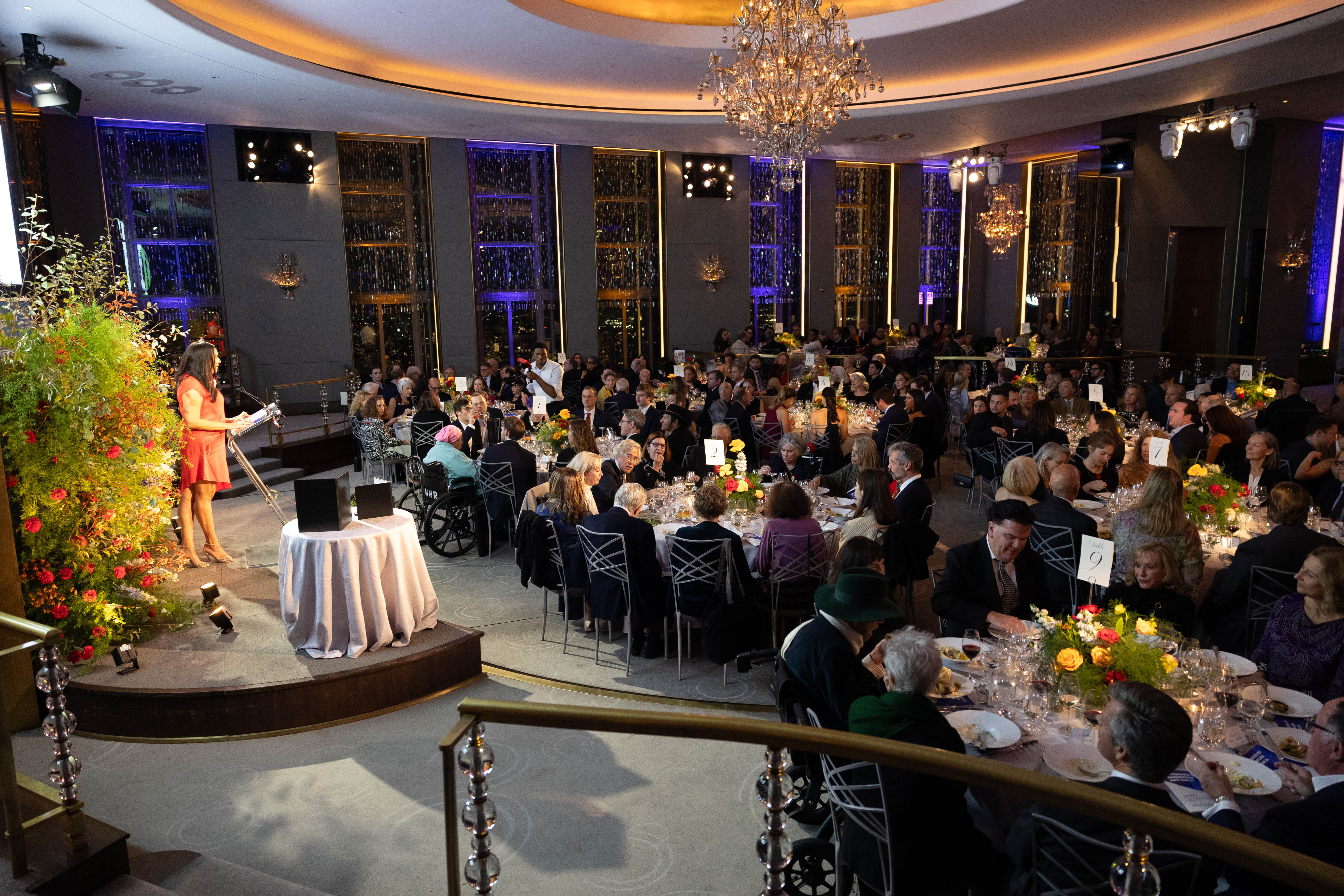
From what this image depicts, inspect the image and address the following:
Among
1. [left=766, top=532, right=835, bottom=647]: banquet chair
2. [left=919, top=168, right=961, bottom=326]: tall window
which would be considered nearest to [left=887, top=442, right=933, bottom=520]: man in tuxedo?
[left=766, top=532, right=835, bottom=647]: banquet chair

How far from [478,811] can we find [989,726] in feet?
6.49

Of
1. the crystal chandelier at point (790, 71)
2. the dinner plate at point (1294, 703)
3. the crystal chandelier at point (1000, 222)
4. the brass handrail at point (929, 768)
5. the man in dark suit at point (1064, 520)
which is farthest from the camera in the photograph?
the crystal chandelier at point (1000, 222)

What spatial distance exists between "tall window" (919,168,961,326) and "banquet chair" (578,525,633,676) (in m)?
18.5

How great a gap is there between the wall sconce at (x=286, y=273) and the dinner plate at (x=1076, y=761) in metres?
15.5

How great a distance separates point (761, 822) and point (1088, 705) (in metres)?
1.56

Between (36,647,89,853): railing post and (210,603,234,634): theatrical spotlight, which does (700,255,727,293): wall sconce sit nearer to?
(210,603,234,634): theatrical spotlight

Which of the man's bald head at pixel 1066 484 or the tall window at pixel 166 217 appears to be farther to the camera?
the tall window at pixel 166 217

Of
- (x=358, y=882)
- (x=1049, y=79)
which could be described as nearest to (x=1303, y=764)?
(x=358, y=882)

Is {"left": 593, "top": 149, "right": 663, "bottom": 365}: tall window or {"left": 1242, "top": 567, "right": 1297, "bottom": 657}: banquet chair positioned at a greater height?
{"left": 593, "top": 149, "right": 663, "bottom": 365}: tall window

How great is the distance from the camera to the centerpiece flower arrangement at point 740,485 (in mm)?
6191

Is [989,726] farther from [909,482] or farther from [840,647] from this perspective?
[909,482]

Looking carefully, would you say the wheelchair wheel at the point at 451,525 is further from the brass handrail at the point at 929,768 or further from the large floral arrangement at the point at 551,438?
the brass handrail at the point at 929,768

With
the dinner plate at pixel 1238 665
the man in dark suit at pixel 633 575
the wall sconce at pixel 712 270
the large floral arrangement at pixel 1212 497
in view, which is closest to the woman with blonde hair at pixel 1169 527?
the large floral arrangement at pixel 1212 497

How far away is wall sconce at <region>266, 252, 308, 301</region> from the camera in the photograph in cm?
1548
